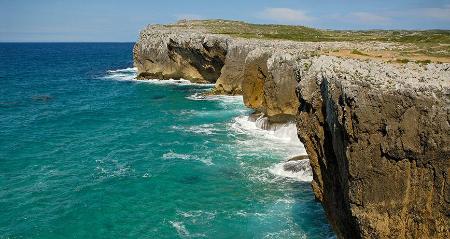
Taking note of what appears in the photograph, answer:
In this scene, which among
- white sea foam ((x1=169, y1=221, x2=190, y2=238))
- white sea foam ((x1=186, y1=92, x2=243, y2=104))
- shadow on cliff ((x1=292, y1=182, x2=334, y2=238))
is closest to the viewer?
shadow on cliff ((x1=292, y1=182, x2=334, y2=238))

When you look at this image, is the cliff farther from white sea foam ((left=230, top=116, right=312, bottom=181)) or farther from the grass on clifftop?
the grass on clifftop

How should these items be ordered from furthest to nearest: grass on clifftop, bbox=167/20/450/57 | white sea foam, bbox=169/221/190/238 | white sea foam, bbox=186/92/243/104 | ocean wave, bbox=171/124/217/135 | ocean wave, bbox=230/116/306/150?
white sea foam, bbox=186/92/243/104, ocean wave, bbox=171/124/217/135, ocean wave, bbox=230/116/306/150, grass on clifftop, bbox=167/20/450/57, white sea foam, bbox=169/221/190/238

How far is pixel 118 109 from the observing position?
70.5 meters

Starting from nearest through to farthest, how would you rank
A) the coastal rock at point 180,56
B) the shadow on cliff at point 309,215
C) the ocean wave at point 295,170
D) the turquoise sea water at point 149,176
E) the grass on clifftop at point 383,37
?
the shadow on cliff at point 309,215 → the turquoise sea water at point 149,176 → the ocean wave at point 295,170 → the grass on clifftop at point 383,37 → the coastal rock at point 180,56

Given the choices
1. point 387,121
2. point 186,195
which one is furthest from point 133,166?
point 387,121

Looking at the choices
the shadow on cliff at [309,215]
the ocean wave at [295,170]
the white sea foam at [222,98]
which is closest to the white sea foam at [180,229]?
the shadow on cliff at [309,215]

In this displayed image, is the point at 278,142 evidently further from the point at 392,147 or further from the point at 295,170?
the point at 392,147

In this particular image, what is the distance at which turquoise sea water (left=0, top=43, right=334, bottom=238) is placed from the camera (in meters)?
30.0

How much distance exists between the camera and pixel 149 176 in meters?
39.4

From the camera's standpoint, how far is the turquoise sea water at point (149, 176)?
1182 inches

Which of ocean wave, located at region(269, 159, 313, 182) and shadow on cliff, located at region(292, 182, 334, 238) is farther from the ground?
ocean wave, located at region(269, 159, 313, 182)

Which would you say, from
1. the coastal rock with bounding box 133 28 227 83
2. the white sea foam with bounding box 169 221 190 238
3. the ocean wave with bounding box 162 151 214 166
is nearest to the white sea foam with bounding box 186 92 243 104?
the coastal rock with bounding box 133 28 227 83

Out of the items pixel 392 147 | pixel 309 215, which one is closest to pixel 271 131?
pixel 309 215

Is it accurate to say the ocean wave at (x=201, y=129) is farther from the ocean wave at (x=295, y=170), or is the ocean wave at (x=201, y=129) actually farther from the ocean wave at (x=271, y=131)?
the ocean wave at (x=295, y=170)
